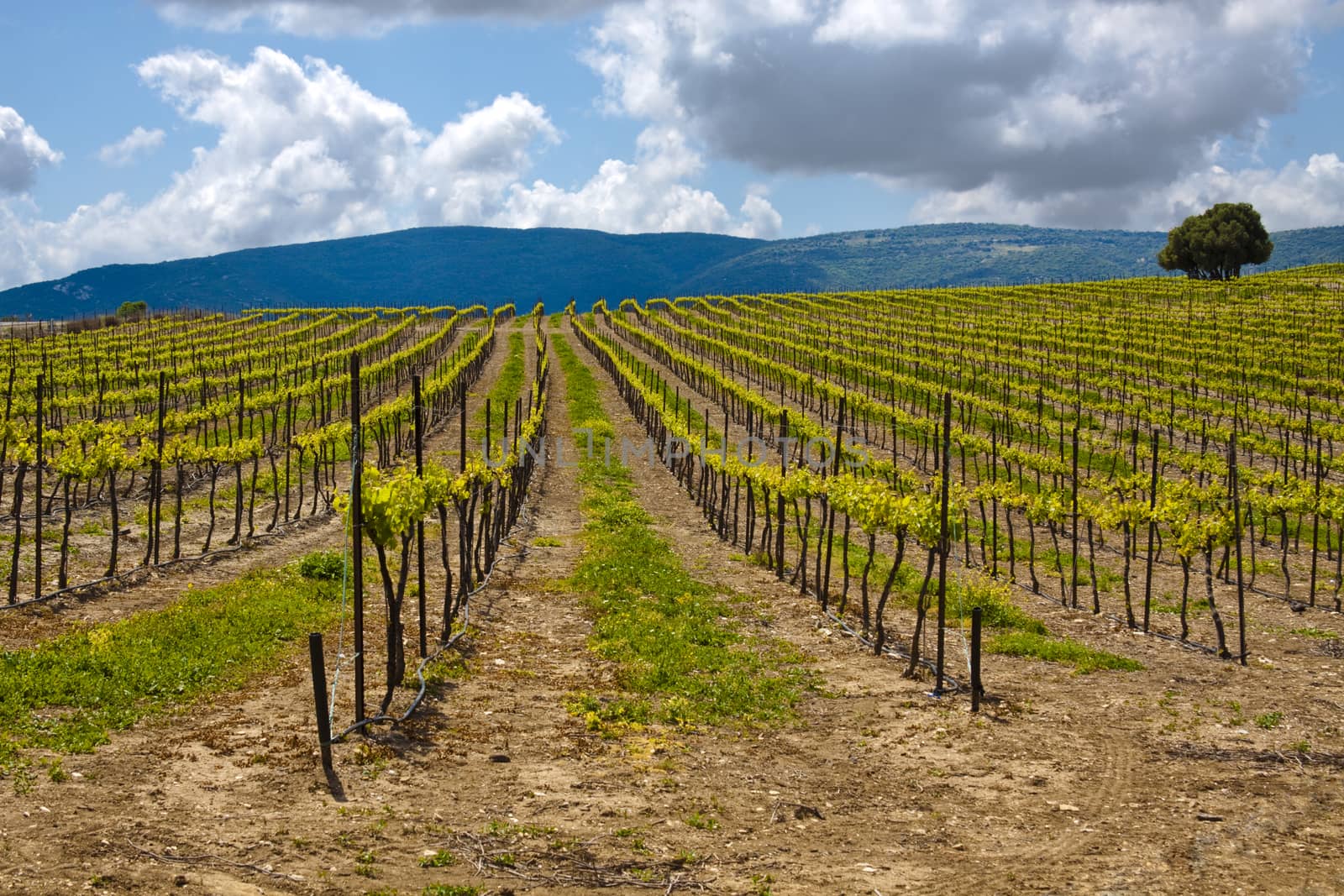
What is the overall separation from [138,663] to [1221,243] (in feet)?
361

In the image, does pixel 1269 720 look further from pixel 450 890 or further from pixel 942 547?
pixel 450 890

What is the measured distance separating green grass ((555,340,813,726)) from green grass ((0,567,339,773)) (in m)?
4.50

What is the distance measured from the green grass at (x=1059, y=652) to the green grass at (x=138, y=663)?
34.7 ft

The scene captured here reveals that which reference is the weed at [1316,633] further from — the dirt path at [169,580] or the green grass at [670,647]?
the dirt path at [169,580]

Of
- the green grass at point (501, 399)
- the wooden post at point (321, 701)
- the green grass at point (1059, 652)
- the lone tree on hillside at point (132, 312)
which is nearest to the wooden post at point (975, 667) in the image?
the green grass at point (1059, 652)

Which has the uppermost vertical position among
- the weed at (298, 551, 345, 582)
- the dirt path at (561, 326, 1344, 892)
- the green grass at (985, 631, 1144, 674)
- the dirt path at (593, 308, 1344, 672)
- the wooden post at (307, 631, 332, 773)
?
the wooden post at (307, 631, 332, 773)

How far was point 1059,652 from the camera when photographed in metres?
14.3

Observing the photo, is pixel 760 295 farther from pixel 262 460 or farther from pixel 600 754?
pixel 600 754

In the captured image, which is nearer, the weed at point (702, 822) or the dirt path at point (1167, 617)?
the weed at point (702, 822)

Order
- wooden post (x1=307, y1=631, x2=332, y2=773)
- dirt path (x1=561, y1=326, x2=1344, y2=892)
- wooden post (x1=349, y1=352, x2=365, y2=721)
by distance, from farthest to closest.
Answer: wooden post (x1=349, y1=352, x2=365, y2=721) → wooden post (x1=307, y1=631, x2=332, y2=773) → dirt path (x1=561, y1=326, x2=1344, y2=892)

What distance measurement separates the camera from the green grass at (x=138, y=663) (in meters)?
9.41

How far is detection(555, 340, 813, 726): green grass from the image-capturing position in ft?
37.4

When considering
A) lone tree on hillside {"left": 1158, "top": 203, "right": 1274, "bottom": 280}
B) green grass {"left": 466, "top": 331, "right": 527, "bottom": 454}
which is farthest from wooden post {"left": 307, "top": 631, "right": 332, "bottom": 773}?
lone tree on hillside {"left": 1158, "top": 203, "right": 1274, "bottom": 280}

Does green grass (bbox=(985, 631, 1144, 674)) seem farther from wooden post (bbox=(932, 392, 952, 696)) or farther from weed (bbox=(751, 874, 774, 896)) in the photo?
weed (bbox=(751, 874, 774, 896))
